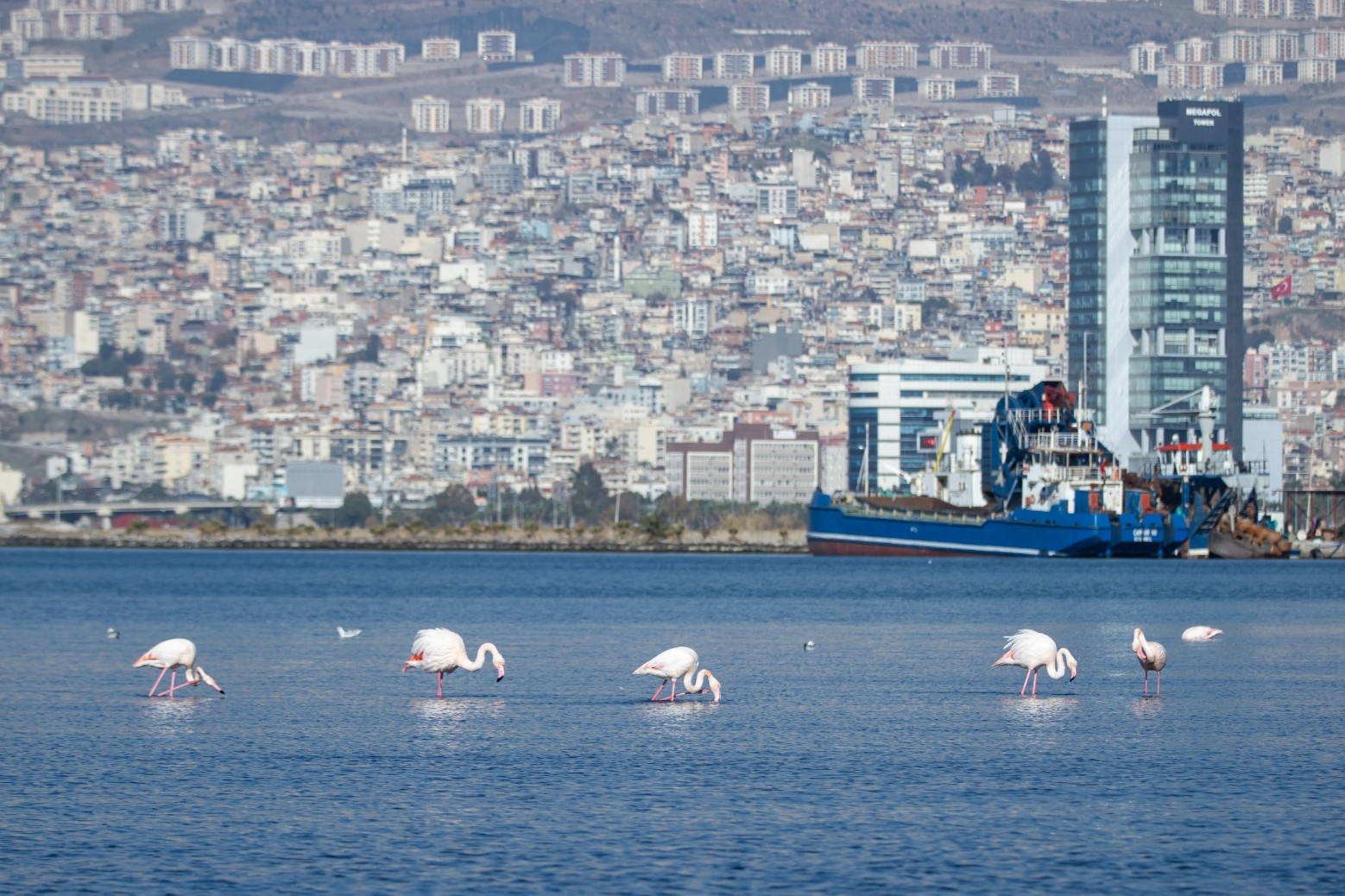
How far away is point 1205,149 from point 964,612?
10900cm

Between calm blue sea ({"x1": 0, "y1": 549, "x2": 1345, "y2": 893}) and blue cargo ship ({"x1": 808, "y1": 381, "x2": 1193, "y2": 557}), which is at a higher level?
blue cargo ship ({"x1": 808, "y1": 381, "x2": 1193, "y2": 557})

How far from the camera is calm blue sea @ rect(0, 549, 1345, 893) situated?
19969 mm

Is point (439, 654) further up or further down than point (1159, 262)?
further down

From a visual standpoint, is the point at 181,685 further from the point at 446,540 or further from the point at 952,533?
the point at 446,540

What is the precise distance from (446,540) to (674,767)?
355 feet

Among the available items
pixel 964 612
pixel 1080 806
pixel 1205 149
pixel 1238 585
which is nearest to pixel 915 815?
pixel 1080 806

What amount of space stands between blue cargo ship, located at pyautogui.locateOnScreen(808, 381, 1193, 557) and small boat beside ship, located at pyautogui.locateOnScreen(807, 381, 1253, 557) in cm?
4

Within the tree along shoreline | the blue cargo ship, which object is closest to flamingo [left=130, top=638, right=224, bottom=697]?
the blue cargo ship

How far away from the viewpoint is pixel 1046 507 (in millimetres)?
99125

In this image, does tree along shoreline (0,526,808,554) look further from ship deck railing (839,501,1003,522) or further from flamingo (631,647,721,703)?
flamingo (631,647,721,703)

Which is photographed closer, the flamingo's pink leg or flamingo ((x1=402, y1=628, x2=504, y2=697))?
flamingo ((x1=402, y1=628, x2=504, y2=697))

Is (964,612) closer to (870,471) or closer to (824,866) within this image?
(824,866)

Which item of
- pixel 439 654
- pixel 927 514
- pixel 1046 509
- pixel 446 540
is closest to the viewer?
pixel 439 654

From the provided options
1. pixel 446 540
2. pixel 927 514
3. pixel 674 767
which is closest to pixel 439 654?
pixel 674 767
